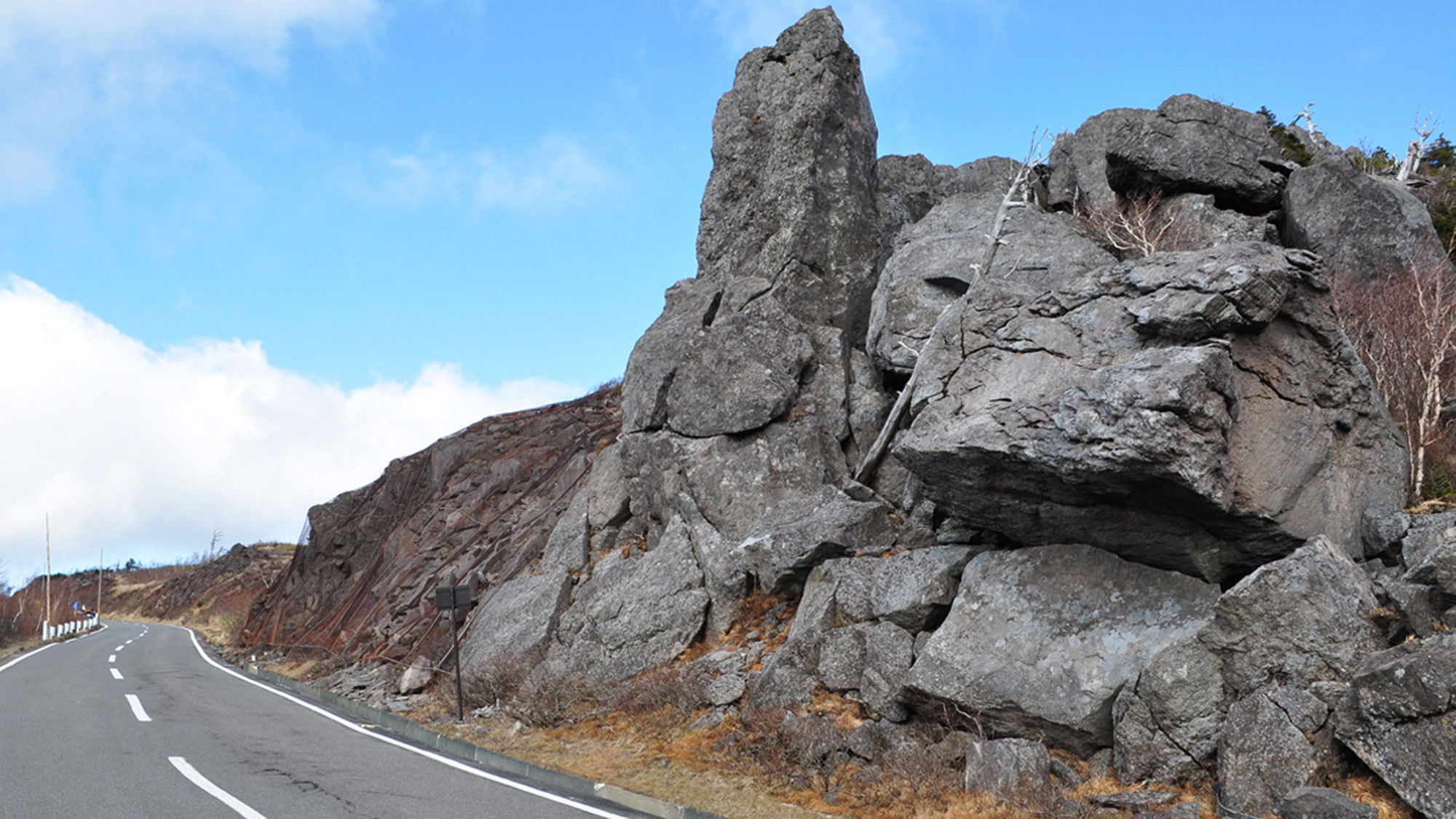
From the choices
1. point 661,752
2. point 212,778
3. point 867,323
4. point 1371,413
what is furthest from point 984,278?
point 212,778

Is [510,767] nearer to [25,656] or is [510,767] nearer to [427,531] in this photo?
[427,531]

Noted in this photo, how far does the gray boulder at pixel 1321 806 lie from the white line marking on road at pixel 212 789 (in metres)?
9.51

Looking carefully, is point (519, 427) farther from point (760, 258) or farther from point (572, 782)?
point (572, 782)

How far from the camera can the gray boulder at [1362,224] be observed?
17.5 m

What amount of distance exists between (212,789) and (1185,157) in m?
21.7

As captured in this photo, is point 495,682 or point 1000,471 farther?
point 495,682

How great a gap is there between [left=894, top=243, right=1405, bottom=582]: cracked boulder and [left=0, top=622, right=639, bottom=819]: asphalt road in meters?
6.10

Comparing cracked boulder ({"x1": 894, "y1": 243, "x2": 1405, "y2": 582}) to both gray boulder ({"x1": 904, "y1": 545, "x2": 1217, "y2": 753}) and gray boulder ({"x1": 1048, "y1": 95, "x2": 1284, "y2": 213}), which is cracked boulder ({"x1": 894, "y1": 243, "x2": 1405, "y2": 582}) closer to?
gray boulder ({"x1": 904, "y1": 545, "x2": 1217, "y2": 753})

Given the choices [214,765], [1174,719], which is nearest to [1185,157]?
[1174,719]

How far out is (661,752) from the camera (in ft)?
39.3

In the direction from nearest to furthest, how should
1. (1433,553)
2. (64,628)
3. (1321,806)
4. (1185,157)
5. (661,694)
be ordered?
1. (1321,806)
2. (1433,553)
3. (661,694)
4. (1185,157)
5. (64,628)

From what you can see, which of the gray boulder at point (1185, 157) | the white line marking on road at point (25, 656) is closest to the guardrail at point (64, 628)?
the white line marking on road at point (25, 656)

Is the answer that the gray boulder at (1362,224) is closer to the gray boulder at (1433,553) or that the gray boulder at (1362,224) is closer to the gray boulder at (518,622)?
the gray boulder at (1433,553)

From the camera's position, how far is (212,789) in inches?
375
